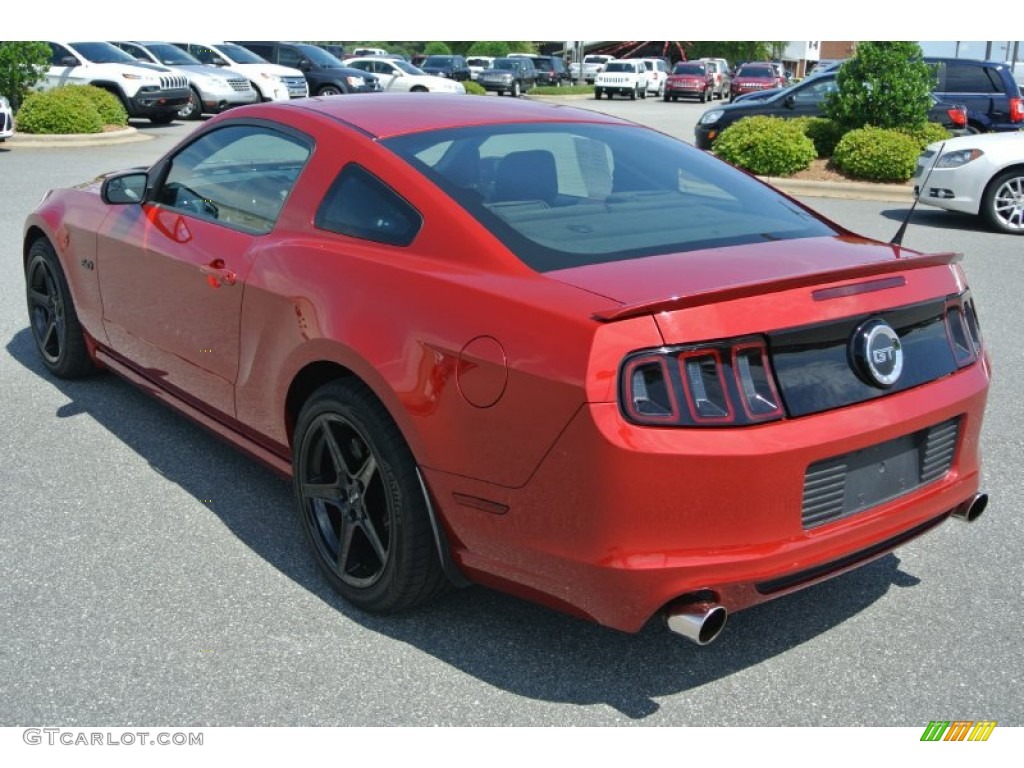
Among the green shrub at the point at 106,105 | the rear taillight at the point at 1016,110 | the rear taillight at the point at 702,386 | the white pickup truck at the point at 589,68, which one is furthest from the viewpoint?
the white pickup truck at the point at 589,68

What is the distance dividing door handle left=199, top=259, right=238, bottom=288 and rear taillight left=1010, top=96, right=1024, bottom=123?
52.1 ft

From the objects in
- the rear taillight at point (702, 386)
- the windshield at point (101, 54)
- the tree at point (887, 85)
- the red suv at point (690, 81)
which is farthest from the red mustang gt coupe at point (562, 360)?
the red suv at point (690, 81)

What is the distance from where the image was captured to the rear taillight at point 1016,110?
55.4 ft

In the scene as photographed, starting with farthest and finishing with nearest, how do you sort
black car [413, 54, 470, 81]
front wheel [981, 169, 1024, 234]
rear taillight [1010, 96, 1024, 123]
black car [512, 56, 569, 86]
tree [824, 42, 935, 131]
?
1. black car [512, 56, 569, 86]
2. black car [413, 54, 470, 81]
3. rear taillight [1010, 96, 1024, 123]
4. tree [824, 42, 935, 131]
5. front wheel [981, 169, 1024, 234]

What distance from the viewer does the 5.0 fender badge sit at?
2.94 metres

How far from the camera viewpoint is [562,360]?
2.77 metres

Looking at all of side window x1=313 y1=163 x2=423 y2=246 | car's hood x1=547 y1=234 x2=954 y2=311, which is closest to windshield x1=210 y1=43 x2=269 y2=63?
side window x1=313 y1=163 x2=423 y2=246

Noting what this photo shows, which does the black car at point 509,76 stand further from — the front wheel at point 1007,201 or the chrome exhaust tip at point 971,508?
the chrome exhaust tip at point 971,508

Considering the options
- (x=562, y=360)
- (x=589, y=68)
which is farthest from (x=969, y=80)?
(x=589, y=68)

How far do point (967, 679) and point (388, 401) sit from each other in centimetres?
185

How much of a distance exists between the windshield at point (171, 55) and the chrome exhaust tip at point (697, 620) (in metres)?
25.1

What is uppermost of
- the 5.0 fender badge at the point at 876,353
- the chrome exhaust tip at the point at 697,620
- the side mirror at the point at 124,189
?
the side mirror at the point at 124,189

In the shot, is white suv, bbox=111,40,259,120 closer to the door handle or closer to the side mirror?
the side mirror

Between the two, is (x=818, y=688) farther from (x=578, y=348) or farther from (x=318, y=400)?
(x=318, y=400)
